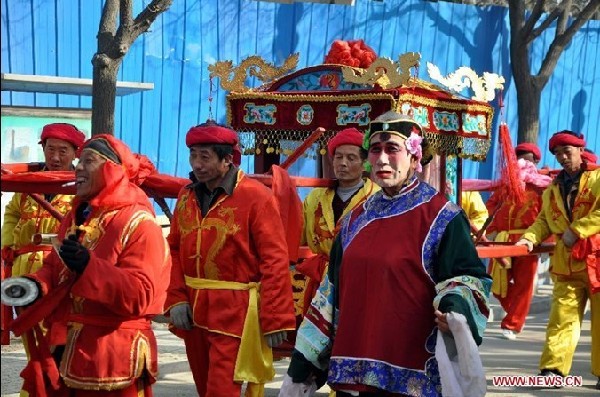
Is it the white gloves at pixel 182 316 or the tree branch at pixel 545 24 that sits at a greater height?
the tree branch at pixel 545 24

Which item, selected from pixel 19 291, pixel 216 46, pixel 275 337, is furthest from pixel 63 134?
pixel 216 46

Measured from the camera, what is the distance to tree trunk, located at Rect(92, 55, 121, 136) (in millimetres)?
10328

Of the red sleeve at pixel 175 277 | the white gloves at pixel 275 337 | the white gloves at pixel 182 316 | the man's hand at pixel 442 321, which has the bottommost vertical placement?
the white gloves at pixel 275 337

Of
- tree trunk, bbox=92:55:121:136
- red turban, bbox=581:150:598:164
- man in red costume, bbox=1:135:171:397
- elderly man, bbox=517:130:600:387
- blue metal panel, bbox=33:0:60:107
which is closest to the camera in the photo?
man in red costume, bbox=1:135:171:397

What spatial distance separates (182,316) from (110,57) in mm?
4357

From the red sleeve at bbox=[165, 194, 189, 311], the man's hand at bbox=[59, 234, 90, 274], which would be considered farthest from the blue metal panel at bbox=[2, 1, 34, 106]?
the man's hand at bbox=[59, 234, 90, 274]

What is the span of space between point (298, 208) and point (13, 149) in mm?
4432

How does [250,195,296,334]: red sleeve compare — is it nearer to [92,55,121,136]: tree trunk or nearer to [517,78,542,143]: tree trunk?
[92,55,121,136]: tree trunk

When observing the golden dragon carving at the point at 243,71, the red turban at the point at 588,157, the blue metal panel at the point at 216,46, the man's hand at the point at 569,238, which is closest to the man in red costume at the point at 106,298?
the golden dragon carving at the point at 243,71

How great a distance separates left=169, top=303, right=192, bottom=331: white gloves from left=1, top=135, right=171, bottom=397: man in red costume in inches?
44.3

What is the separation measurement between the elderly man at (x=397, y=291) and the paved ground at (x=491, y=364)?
4.10 meters

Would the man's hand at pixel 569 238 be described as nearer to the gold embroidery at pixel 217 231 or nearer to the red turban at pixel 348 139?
the red turban at pixel 348 139

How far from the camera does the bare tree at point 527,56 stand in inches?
615

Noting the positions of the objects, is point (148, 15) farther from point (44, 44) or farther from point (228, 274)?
point (228, 274)
